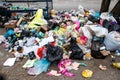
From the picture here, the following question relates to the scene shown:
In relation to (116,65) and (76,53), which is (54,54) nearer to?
(76,53)

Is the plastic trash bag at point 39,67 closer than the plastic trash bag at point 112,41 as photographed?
Yes

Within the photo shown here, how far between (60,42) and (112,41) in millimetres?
1272

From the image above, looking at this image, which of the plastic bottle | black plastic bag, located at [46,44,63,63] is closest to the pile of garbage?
black plastic bag, located at [46,44,63,63]

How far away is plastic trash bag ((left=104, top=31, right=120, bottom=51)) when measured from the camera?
442 cm

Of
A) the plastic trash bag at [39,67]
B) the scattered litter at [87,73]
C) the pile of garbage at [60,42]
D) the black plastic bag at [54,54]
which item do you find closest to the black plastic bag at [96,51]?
the pile of garbage at [60,42]

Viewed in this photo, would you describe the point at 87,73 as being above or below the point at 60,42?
below

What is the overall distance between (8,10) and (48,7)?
53.2 inches

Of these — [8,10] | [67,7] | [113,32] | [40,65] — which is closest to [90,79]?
[40,65]

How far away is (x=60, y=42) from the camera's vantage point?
15.4ft

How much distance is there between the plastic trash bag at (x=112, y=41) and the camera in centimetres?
442

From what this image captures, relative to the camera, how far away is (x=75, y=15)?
20.9ft

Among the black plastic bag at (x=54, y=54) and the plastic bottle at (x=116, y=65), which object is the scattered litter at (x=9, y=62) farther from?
the plastic bottle at (x=116, y=65)

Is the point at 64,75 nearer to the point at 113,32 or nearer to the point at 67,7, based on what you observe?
the point at 113,32

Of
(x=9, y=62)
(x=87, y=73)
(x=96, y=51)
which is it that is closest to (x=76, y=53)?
(x=96, y=51)
